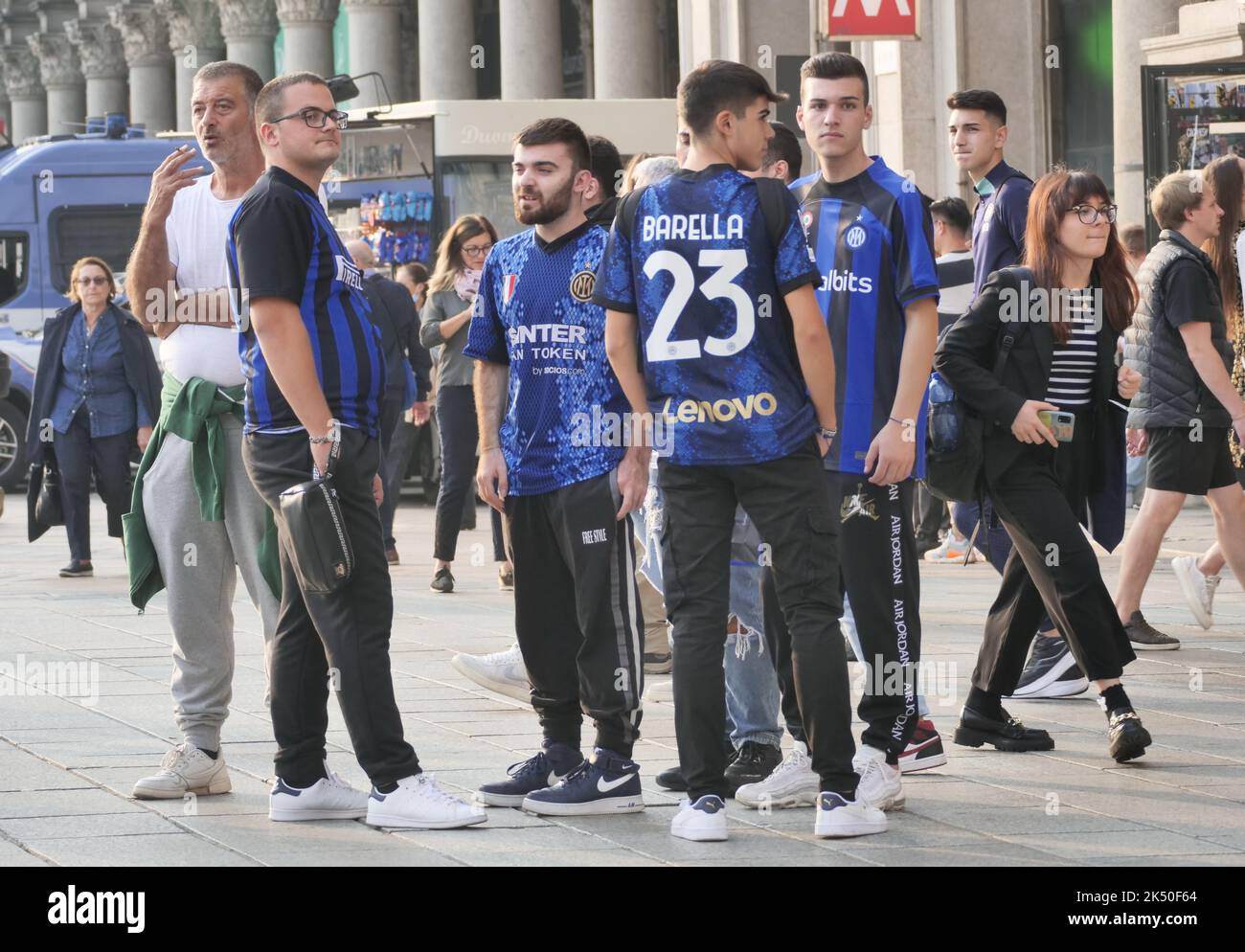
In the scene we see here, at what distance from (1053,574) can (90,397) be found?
795 cm

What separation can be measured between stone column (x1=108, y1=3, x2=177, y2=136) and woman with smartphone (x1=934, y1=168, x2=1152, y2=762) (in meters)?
42.6

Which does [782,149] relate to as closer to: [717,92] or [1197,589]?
[717,92]

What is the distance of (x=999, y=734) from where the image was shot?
23.0 ft

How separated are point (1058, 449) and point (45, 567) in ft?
27.6

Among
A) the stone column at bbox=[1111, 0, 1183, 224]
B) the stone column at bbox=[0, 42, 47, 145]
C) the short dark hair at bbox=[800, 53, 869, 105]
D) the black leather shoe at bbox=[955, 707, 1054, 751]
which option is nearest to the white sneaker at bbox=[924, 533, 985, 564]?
the stone column at bbox=[1111, 0, 1183, 224]

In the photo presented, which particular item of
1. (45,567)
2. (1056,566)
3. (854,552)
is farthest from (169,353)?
(45,567)

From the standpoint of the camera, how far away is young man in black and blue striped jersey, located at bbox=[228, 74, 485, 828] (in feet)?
18.7

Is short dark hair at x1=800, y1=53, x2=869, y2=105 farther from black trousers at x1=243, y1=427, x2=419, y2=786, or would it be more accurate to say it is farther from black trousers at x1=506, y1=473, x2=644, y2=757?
black trousers at x1=243, y1=427, x2=419, y2=786

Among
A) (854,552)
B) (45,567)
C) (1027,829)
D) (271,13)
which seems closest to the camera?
(1027,829)

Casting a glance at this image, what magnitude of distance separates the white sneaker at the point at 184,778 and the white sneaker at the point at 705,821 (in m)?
1.47

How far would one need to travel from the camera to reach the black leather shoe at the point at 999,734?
6969mm

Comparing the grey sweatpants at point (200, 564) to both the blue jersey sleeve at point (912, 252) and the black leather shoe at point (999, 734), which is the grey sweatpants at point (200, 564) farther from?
the black leather shoe at point (999, 734)
